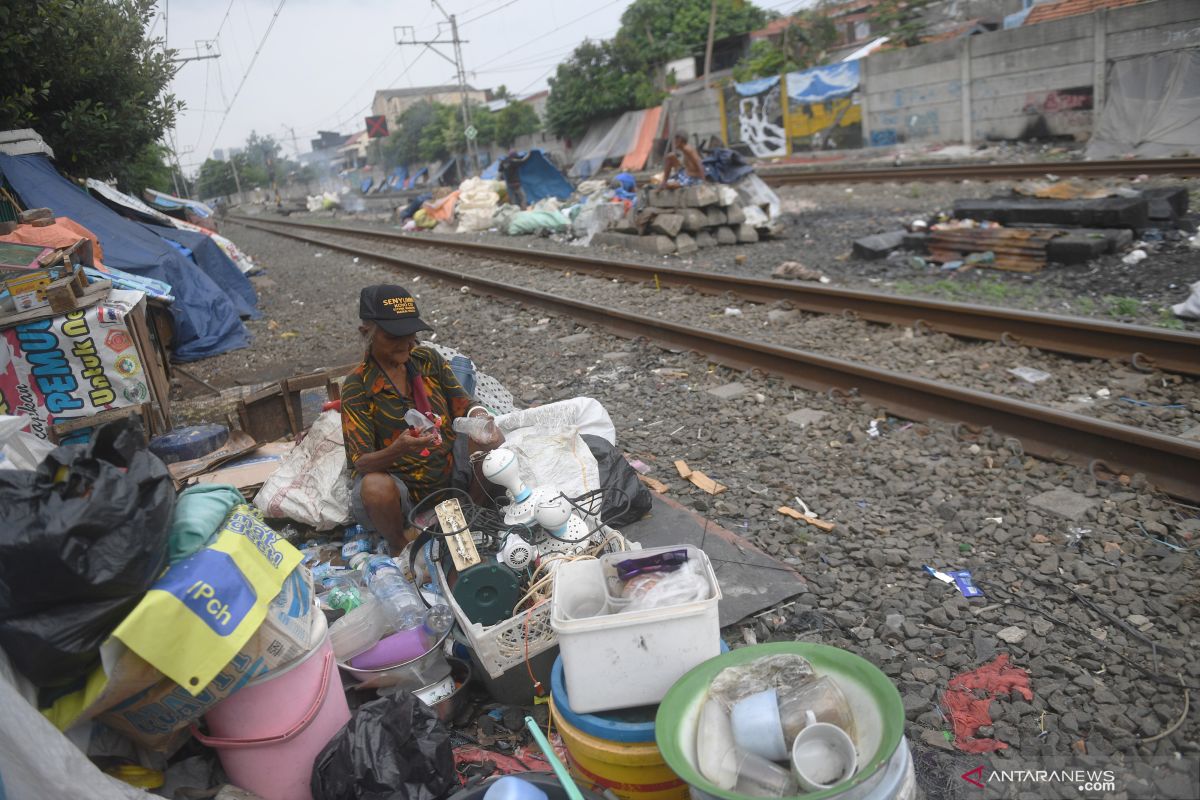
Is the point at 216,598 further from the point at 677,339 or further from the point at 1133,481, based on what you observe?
the point at 677,339

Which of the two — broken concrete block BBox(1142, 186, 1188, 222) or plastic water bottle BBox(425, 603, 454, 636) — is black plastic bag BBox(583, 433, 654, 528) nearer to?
plastic water bottle BBox(425, 603, 454, 636)

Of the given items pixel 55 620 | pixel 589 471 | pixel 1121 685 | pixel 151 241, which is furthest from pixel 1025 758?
pixel 151 241

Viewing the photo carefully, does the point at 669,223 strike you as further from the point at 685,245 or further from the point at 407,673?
the point at 407,673

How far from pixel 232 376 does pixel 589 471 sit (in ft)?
23.0

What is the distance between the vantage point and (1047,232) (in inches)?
334

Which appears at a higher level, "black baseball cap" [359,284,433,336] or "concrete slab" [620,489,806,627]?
"black baseball cap" [359,284,433,336]

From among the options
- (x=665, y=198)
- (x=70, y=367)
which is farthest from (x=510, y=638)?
(x=665, y=198)

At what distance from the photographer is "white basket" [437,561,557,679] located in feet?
8.87

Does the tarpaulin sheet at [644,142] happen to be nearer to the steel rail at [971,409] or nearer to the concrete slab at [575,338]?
the concrete slab at [575,338]

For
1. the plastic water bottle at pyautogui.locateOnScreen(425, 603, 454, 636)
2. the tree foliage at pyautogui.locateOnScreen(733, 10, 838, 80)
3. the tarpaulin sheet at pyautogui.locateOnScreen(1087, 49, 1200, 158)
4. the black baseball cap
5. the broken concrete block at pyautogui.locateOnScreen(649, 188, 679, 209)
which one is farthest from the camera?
the tree foliage at pyautogui.locateOnScreen(733, 10, 838, 80)

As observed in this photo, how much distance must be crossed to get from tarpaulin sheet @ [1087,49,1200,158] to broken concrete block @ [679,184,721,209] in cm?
915

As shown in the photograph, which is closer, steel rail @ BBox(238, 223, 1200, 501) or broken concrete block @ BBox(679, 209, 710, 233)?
steel rail @ BBox(238, 223, 1200, 501)

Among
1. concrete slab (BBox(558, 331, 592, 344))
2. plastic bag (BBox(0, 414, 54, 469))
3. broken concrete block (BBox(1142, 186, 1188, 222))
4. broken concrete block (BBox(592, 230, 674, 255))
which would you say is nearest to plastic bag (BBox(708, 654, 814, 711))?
plastic bag (BBox(0, 414, 54, 469))

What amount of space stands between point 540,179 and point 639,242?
Answer: 10.9 meters
